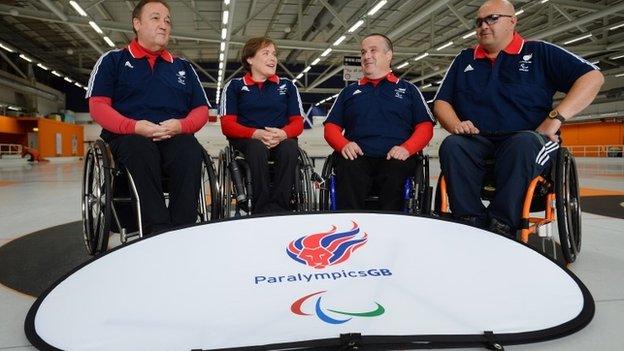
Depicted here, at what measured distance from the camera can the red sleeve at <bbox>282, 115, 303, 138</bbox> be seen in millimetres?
2504

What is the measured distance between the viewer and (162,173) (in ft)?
6.35

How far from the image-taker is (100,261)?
123 cm

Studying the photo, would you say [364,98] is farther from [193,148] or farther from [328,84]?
[328,84]

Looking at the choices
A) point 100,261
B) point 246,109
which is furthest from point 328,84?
point 100,261

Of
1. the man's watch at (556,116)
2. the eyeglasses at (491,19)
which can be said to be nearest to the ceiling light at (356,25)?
the eyeglasses at (491,19)

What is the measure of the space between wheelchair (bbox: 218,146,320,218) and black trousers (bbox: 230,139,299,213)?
4cm

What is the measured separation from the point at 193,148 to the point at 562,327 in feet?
4.87

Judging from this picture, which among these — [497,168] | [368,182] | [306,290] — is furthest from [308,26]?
[306,290]

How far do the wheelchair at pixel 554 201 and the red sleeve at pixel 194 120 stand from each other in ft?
3.73

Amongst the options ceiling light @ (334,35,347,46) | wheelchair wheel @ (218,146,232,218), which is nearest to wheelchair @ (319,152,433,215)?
wheelchair wheel @ (218,146,232,218)

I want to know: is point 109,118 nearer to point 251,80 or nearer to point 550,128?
point 251,80

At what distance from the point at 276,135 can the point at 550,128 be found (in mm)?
1282

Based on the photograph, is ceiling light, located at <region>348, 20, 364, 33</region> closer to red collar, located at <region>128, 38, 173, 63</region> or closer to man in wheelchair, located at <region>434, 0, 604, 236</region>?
man in wheelchair, located at <region>434, 0, 604, 236</region>

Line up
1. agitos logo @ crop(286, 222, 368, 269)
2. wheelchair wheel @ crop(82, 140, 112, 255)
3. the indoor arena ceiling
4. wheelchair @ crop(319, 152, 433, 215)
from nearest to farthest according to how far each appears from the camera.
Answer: agitos logo @ crop(286, 222, 368, 269) → wheelchair wheel @ crop(82, 140, 112, 255) → wheelchair @ crop(319, 152, 433, 215) → the indoor arena ceiling
